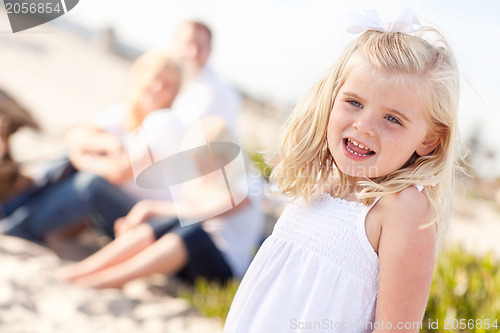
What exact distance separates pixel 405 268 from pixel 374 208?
0.16 meters

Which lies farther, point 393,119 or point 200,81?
point 200,81

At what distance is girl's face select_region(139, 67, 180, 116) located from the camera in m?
3.74

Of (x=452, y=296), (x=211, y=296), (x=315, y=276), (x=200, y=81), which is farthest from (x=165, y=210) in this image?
(x=315, y=276)

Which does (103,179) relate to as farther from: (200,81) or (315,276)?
(315,276)

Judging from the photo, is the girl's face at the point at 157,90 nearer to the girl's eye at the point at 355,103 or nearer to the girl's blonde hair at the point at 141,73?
the girl's blonde hair at the point at 141,73

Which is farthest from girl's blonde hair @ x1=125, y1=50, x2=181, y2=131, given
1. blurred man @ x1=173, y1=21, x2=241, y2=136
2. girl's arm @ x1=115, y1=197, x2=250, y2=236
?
girl's arm @ x1=115, y1=197, x2=250, y2=236

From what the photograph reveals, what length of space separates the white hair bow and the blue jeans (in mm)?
2679

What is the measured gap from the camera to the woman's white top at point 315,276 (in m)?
1.21

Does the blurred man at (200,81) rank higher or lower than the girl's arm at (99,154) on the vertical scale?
higher

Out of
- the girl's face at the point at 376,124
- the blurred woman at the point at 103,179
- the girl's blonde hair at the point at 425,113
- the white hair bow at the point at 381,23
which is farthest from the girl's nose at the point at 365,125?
the blurred woman at the point at 103,179

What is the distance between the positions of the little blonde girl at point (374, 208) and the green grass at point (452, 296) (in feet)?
5.55

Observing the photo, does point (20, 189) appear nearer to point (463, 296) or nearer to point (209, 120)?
point (209, 120)

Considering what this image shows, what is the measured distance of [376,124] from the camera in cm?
120

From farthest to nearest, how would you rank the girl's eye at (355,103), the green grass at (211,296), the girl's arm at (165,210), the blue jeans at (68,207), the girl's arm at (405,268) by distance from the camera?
the blue jeans at (68,207)
the girl's arm at (165,210)
the green grass at (211,296)
the girl's eye at (355,103)
the girl's arm at (405,268)
